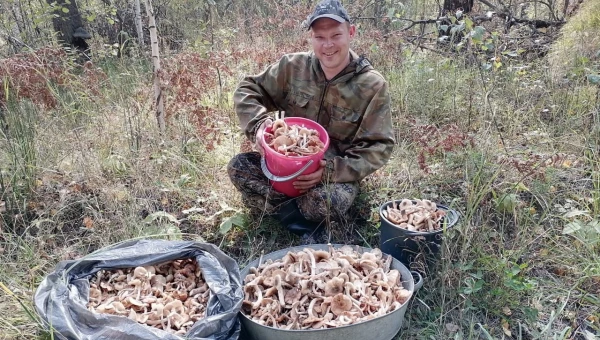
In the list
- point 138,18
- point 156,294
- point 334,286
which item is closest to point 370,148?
point 334,286

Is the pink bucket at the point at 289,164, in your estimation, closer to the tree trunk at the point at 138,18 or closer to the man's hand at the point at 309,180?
the man's hand at the point at 309,180

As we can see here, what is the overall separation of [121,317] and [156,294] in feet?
1.16

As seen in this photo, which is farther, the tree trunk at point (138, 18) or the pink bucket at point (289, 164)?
the tree trunk at point (138, 18)

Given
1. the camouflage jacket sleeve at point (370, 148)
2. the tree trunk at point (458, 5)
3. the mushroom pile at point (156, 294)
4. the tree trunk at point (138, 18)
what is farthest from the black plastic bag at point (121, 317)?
the tree trunk at point (458, 5)

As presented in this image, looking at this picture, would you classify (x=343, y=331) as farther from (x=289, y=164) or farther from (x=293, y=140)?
(x=293, y=140)

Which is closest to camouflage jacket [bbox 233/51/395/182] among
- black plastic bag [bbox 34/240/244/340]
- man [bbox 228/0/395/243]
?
man [bbox 228/0/395/243]

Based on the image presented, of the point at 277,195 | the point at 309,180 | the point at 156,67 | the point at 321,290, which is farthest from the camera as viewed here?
the point at 156,67

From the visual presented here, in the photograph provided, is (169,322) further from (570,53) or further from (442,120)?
(570,53)

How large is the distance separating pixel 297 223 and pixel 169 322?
1.23m

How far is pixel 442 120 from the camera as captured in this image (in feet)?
14.2

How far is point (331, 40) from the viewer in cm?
284

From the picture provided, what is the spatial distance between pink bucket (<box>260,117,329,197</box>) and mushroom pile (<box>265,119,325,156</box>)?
4cm

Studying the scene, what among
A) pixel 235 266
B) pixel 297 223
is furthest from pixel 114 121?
pixel 235 266

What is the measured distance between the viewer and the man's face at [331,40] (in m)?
2.82
